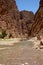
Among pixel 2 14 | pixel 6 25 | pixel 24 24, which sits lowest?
pixel 24 24

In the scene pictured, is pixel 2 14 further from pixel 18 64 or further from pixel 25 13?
pixel 25 13

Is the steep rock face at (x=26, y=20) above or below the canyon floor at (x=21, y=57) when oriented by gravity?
below

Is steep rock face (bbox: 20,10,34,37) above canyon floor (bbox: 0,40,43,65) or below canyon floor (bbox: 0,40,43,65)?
below

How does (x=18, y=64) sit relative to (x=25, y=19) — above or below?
above

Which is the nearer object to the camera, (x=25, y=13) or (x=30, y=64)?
(x=30, y=64)

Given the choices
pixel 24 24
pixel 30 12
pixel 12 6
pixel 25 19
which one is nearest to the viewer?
pixel 12 6

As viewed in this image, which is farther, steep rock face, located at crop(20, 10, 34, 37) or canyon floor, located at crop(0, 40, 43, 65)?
steep rock face, located at crop(20, 10, 34, 37)

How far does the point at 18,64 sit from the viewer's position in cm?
693

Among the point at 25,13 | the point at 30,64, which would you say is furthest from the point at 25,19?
the point at 30,64

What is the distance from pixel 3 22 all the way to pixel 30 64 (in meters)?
52.8

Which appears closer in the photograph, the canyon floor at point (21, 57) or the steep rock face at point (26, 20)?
the canyon floor at point (21, 57)

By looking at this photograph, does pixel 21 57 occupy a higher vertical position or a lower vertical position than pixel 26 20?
higher

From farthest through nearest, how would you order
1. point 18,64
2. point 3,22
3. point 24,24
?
point 24,24, point 3,22, point 18,64

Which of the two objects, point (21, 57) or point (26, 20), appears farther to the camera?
point (26, 20)
